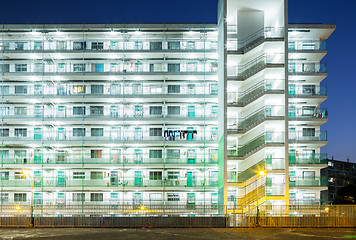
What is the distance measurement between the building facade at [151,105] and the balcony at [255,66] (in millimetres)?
144

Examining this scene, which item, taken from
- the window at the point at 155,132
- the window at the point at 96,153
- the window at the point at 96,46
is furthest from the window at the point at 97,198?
the window at the point at 96,46

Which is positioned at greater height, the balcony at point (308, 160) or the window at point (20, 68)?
the window at point (20, 68)

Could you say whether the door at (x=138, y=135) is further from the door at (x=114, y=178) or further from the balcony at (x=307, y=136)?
the balcony at (x=307, y=136)

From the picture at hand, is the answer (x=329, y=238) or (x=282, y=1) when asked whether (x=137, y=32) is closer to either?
(x=282, y=1)

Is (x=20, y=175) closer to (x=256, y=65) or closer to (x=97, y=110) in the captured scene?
(x=97, y=110)

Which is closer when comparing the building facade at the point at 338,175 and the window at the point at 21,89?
the window at the point at 21,89

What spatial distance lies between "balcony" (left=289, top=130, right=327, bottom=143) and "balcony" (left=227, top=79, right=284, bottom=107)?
19.8ft

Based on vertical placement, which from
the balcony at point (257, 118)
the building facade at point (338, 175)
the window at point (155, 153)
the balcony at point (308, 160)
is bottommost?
the building facade at point (338, 175)

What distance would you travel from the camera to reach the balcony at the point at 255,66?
1663 inches

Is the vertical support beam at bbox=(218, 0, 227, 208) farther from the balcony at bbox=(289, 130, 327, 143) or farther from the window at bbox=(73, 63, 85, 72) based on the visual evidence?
the window at bbox=(73, 63, 85, 72)

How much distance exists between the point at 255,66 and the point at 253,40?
11.5 feet

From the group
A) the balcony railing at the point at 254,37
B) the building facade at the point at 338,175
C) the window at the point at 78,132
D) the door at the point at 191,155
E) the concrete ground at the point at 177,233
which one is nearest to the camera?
the concrete ground at the point at 177,233

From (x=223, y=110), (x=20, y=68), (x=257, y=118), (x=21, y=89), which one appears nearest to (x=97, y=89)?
(x=21, y=89)

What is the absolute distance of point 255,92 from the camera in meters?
42.8
